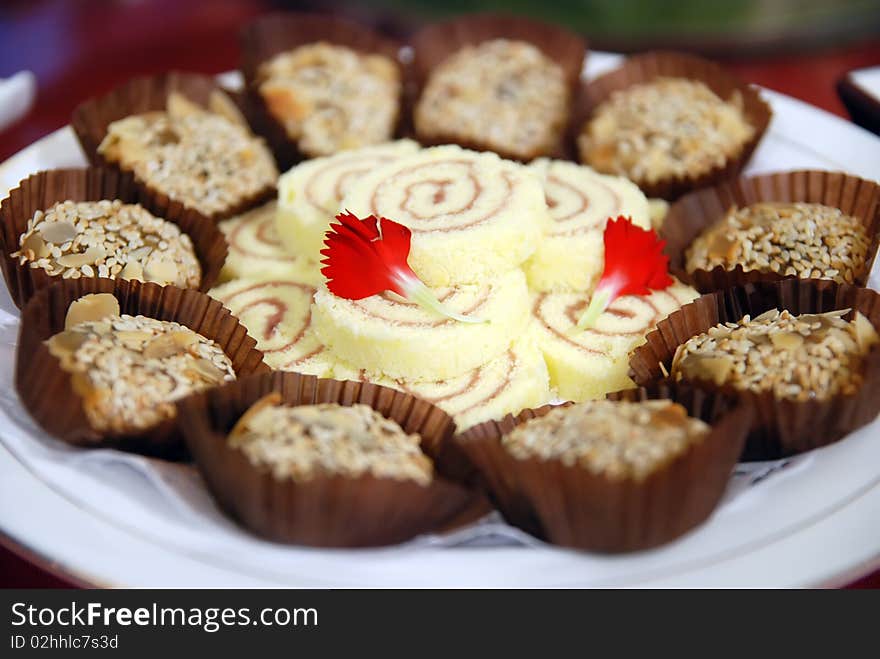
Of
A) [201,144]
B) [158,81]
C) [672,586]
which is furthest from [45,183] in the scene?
[672,586]

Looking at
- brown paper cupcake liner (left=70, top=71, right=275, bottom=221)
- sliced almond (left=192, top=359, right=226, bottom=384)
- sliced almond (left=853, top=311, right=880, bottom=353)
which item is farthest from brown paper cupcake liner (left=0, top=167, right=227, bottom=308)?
sliced almond (left=853, top=311, right=880, bottom=353)

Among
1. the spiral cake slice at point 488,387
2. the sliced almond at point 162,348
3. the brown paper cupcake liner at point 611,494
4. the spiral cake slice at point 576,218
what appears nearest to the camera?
the brown paper cupcake liner at point 611,494

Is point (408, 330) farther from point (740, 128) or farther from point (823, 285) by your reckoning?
point (740, 128)

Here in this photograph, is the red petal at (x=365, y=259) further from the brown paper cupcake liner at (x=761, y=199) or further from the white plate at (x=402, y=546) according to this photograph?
the brown paper cupcake liner at (x=761, y=199)

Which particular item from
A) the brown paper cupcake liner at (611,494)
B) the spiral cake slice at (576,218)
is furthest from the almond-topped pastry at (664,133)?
the brown paper cupcake liner at (611,494)

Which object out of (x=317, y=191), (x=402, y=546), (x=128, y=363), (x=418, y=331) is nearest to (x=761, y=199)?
(x=418, y=331)

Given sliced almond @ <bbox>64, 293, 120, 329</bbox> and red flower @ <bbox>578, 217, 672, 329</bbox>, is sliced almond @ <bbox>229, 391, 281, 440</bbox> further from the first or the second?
red flower @ <bbox>578, 217, 672, 329</bbox>
